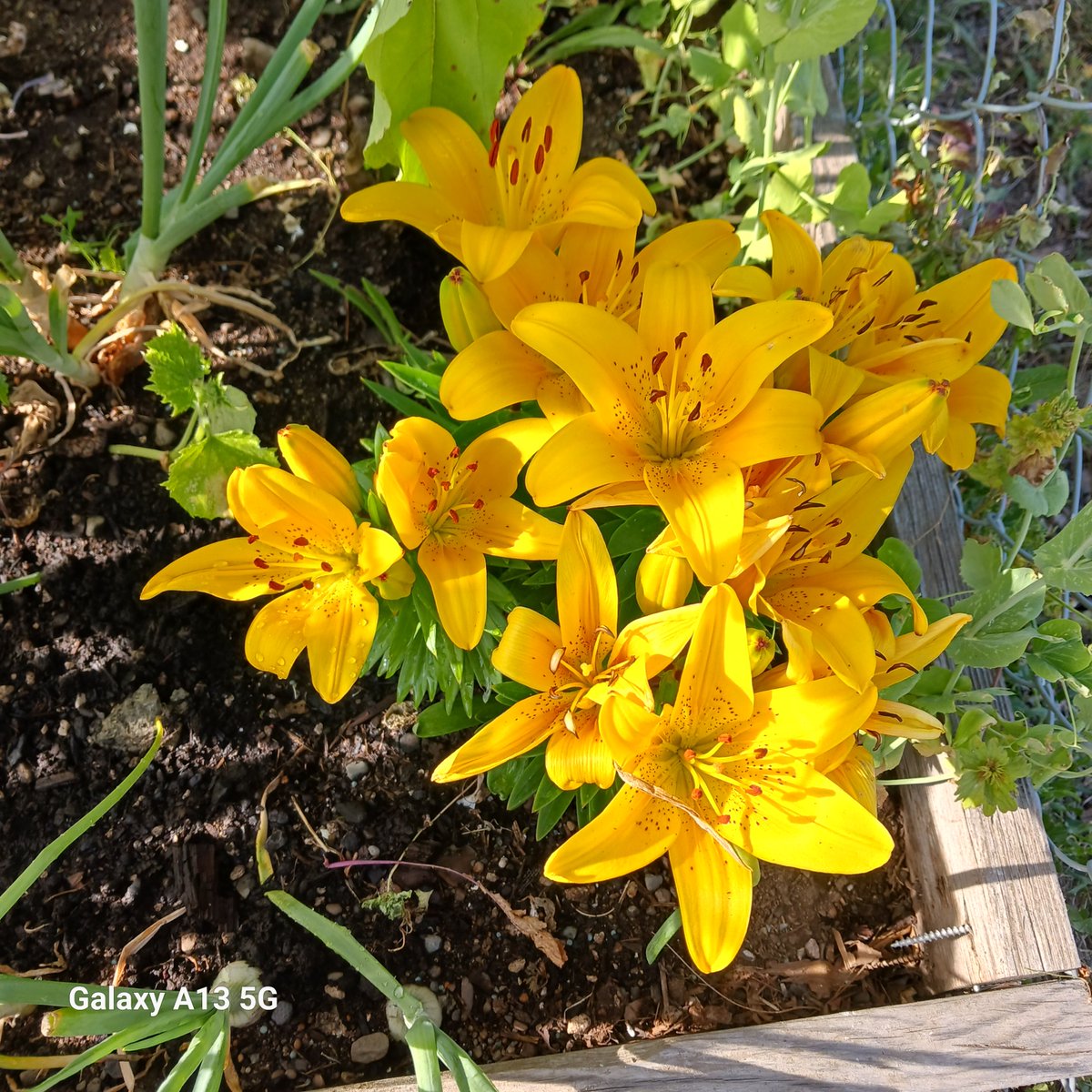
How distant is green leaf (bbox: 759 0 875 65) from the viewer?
118cm

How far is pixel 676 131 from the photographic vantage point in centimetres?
187

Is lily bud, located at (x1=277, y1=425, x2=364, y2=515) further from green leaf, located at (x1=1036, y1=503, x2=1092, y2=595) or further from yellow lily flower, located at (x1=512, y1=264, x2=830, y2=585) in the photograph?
green leaf, located at (x1=1036, y1=503, x2=1092, y2=595)

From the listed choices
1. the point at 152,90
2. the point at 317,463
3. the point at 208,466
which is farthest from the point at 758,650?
the point at 152,90

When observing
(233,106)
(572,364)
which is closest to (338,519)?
(572,364)

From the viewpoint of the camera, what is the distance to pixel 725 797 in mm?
952

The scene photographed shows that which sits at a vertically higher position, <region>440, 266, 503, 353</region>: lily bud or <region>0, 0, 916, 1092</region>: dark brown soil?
<region>440, 266, 503, 353</region>: lily bud

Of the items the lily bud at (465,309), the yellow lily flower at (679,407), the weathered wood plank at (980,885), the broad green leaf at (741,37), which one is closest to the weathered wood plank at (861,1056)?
the weathered wood plank at (980,885)

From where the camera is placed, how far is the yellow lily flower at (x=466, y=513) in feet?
3.13

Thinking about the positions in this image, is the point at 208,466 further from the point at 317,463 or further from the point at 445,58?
the point at 445,58

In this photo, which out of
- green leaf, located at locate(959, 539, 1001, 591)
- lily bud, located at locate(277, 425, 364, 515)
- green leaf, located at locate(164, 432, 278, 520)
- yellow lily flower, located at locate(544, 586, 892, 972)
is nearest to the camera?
yellow lily flower, located at locate(544, 586, 892, 972)

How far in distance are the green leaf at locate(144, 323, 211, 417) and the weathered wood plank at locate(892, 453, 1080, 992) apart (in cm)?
127

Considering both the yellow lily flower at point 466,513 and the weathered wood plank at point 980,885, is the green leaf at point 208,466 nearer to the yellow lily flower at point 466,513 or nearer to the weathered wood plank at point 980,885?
the yellow lily flower at point 466,513

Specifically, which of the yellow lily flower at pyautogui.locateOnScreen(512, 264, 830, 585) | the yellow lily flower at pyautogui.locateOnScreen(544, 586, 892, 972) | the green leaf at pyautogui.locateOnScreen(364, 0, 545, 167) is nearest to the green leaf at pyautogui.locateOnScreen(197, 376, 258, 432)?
the green leaf at pyautogui.locateOnScreen(364, 0, 545, 167)

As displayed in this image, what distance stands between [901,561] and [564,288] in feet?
1.91
